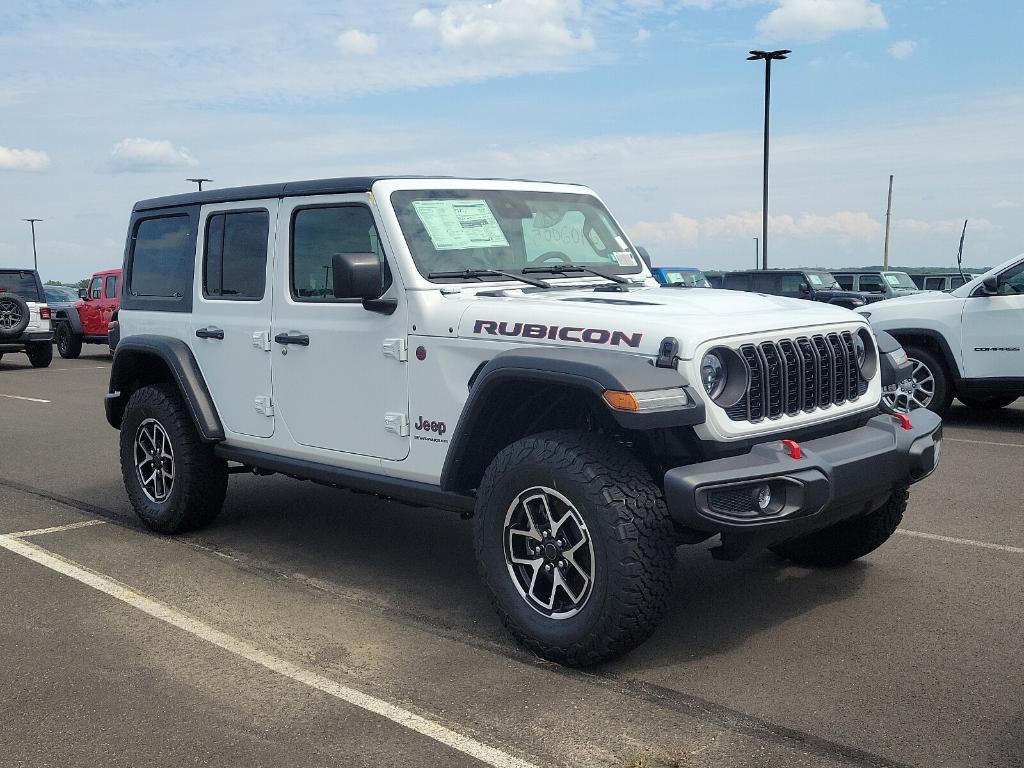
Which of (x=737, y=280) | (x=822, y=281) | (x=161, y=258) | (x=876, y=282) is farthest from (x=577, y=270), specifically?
(x=876, y=282)

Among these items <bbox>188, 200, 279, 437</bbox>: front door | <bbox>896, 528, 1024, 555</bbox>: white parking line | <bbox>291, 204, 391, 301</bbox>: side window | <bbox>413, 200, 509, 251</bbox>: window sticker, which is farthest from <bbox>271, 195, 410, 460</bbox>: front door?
<bbox>896, 528, 1024, 555</bbox>: white parking line

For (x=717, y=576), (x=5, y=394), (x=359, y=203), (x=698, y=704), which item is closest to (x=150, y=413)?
(x=359, y=203)

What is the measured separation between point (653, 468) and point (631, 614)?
61 cm

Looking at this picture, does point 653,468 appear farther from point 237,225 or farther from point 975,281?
point 975,281

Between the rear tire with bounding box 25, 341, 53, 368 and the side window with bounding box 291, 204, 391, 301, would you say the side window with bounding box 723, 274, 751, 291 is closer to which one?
the rear tire with bounding box 25, 341, 53, 368

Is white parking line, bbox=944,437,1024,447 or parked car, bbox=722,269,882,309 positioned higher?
parked car, bbox=722,269,882,309

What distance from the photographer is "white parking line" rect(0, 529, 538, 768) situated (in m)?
3.55

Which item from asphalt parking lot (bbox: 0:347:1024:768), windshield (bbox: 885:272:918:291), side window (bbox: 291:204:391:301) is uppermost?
side window (bbox: 291:204:391:301)

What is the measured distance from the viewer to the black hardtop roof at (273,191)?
5238mm

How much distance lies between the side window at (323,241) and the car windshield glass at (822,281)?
1879 cm

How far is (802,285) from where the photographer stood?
22875mm

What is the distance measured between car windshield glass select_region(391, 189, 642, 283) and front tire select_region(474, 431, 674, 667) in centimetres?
115

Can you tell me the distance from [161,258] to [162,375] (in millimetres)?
705

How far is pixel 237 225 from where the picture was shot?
5.98 m
